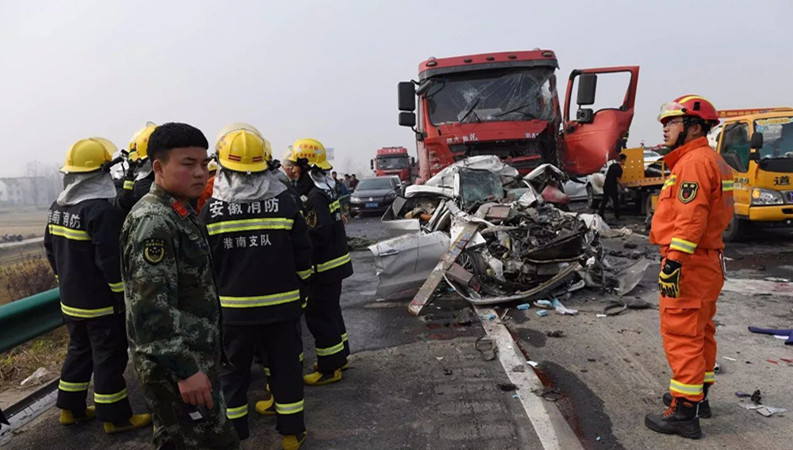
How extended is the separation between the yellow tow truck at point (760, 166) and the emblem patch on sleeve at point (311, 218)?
26.9ft

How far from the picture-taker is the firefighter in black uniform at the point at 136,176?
12.1ft

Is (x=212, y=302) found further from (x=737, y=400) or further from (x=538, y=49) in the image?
(x=538, y=49)

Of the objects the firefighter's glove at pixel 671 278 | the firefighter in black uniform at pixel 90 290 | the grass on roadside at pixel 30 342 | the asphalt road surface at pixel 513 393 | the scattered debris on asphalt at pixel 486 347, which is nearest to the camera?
the firefighter's glove at pixel 671 278

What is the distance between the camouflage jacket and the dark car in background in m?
16.3

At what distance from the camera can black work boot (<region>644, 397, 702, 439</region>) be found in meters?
3.08

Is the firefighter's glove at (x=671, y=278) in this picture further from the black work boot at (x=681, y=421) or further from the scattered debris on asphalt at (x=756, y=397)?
the scattered debris on asphalt at (x=756, y=397)

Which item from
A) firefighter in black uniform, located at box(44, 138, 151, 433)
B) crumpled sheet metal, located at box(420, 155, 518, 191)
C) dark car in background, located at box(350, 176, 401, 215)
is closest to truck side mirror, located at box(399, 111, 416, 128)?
crumpled sheet metal, located at box(420, 155, 518, 191)

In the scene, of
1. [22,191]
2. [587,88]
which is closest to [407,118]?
[587,88]

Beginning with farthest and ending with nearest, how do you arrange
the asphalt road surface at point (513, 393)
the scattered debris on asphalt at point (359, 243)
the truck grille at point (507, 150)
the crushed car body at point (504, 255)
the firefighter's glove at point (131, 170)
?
1. the scattered debris on asphalt at point (359, 243)
2. the truck grille at point (507, 150)
3. the crushed car body at point (504, 255)
4. the firefighter's glove at point (131, 170)
5. the asphalt road surface at point (513, 393)

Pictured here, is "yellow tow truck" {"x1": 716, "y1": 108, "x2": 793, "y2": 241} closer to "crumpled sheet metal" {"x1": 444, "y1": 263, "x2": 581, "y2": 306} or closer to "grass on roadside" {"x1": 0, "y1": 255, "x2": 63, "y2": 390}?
"crumpled sheet metal" {"x1": 444, "y1": 263, "x2": 581, "y2": 306}

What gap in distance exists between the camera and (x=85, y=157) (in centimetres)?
364

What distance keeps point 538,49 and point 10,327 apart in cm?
825

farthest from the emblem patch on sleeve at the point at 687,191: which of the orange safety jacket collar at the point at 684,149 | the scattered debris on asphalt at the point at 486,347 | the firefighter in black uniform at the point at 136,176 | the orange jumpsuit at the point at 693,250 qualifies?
the firefighter in black uniform at the point at 136,176

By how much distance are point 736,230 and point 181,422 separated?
411 inches
